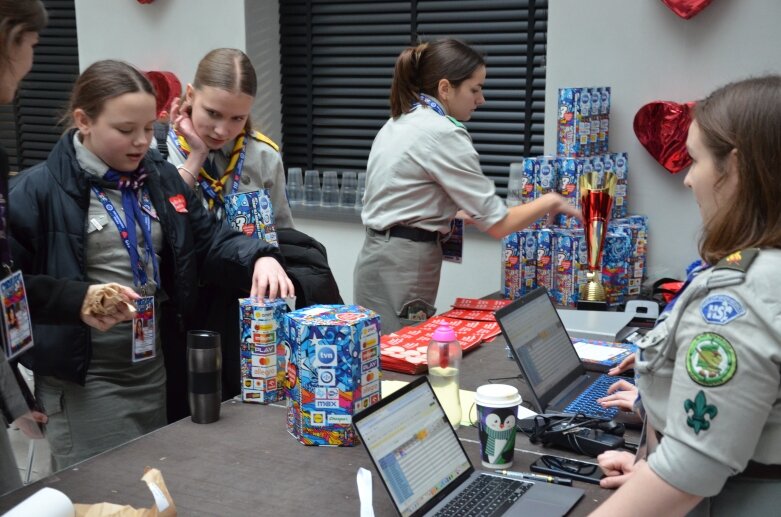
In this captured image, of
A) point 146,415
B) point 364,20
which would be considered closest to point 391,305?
point 146,415

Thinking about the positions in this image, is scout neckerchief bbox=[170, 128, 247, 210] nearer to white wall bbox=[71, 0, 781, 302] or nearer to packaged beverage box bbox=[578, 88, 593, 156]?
packaged beverage box bbox=[578, 88, 593, 156]

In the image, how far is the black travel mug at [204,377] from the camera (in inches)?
78.4

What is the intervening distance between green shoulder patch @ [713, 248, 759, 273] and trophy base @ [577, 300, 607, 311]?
2004mm

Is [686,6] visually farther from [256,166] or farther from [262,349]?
[262,349]

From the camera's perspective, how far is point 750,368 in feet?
3.80

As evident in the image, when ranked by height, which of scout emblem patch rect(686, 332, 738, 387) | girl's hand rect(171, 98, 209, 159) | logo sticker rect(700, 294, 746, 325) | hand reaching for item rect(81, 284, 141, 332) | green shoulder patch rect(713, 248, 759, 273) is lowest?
hand reaching for item rect(81, 284, 141, 332)

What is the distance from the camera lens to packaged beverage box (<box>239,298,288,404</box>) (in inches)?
81.9

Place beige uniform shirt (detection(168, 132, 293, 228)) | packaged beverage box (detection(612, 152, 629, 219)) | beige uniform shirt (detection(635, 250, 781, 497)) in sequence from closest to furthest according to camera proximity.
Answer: beige uniform shirt (detection(635, 250, 781, 497)) < beige uniform shirt (detection(168, 132, 293, 228)) < packaged beverage box (detection(612, 152, 629, 219))

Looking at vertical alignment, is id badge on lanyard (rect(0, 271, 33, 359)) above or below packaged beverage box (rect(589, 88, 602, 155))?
below

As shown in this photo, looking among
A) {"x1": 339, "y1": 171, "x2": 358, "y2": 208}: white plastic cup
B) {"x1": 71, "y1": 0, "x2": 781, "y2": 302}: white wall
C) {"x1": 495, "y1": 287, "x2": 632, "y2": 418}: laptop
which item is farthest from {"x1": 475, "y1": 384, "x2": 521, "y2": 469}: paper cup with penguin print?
{"x1": 339, "y1": 171, "x2": 358, "y2": 208}: white plastic cup

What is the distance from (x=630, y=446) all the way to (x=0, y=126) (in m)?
5.97

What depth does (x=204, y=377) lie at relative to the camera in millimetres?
1992

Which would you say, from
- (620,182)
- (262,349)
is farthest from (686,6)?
(262,349)

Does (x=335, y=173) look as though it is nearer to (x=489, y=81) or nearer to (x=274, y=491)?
(x=489, y=81)
